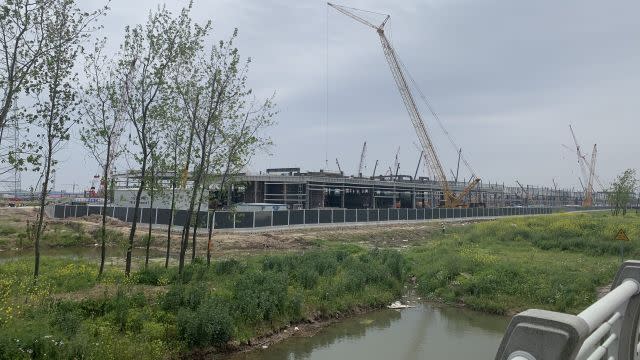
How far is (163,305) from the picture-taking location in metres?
12.4

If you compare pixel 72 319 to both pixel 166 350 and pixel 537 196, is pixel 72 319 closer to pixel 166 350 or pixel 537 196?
pixel 166 350

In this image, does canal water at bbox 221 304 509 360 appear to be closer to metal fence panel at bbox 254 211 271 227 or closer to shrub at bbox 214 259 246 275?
shrub at bbox 214 259 246 275

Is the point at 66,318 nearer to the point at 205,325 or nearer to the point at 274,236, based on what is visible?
the point at 205,325

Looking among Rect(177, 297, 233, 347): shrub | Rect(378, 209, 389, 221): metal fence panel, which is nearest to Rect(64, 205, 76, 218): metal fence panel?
Rect(378, 209, 389, 221): metal fence panel

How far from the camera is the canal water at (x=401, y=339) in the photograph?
13359mm

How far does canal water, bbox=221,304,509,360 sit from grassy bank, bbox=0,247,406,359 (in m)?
0.84

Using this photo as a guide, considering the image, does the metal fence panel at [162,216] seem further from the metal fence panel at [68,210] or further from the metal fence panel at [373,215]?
the metal fence panel at [373,215]

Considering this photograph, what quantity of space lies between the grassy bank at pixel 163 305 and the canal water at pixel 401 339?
0.84m

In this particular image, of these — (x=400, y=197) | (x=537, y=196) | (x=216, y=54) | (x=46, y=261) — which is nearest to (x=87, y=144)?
(x=216, y=54)

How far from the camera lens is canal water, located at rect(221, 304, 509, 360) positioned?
1336 centimetres

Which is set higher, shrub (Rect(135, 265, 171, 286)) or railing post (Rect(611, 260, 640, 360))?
railing post (Rect(611, 260, 640, 360))

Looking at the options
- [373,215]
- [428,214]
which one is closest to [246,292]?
[373,215]

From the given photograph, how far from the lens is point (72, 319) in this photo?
9969 mm

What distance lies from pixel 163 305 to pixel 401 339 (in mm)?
7321
